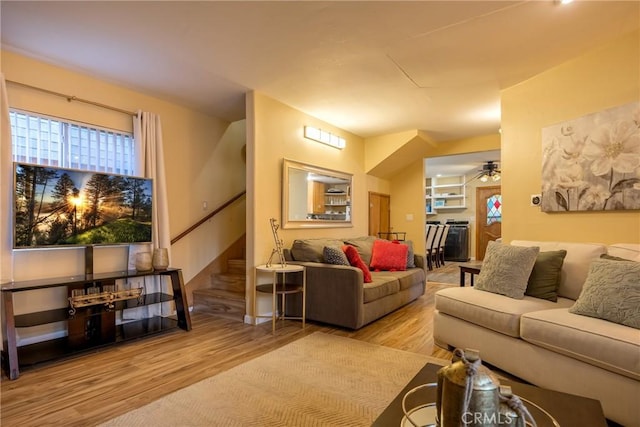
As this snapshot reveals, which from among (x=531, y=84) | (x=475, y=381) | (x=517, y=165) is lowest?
(x=475, y=381)

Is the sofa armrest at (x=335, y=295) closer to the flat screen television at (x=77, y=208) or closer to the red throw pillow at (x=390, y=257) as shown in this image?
the red throw pillow at (x=390, y=257)

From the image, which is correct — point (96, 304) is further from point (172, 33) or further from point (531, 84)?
point (531, 84)

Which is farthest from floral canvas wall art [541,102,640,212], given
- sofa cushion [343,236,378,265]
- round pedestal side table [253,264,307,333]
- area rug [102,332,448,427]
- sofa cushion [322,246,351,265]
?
round pedestal side table [253,264,307,333]

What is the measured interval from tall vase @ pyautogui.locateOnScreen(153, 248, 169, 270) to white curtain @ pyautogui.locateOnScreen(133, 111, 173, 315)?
0.63 feet

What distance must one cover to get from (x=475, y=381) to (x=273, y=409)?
142 centimetres

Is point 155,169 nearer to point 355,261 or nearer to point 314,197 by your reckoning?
point 314,197

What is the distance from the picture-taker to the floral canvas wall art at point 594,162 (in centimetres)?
263

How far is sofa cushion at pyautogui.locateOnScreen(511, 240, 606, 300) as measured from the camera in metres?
2.60

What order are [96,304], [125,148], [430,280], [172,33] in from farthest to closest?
[430,280], [125,148], [96,304], [172,33]

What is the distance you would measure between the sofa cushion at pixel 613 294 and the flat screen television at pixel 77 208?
150 inches

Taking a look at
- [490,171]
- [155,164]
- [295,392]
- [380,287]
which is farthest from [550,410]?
[490,171]

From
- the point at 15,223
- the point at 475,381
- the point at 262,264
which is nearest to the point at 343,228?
the point at 262,264

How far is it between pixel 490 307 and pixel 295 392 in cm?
156

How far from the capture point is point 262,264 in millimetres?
3781
